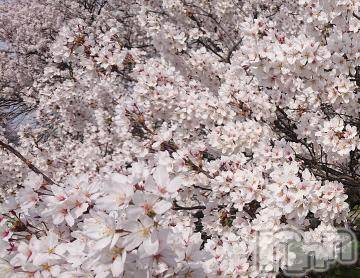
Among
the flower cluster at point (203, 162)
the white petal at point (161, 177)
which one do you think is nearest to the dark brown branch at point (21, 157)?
the flower cluster at point (203, 162)

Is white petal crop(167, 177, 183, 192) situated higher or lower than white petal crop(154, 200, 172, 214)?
higher

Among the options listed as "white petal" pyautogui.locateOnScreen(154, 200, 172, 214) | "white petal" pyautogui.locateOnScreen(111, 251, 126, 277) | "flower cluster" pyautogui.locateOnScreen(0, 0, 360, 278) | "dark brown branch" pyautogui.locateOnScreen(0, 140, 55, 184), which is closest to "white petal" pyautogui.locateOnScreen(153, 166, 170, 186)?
"flower cluster" pyautogui.locateOnScreen(0, 0, 360, 278)

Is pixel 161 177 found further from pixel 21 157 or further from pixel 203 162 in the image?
pixel 203 162

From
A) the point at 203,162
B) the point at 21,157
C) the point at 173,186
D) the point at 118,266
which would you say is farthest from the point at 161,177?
the point at 203,162

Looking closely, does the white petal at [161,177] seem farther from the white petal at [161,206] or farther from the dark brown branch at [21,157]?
the dark brown branch at [21,157]

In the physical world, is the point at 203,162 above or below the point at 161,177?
above

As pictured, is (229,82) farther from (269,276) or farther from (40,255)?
(40,255)

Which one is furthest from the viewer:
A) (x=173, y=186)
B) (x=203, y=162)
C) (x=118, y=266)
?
(x=203, y=162)

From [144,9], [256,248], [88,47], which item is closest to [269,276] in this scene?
[256,248]

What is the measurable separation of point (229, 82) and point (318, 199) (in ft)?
6.11

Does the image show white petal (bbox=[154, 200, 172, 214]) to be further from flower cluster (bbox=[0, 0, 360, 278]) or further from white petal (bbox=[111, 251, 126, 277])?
white petal (bbox=[111, 251, 126, 277])

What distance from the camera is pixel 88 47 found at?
530 centimetres

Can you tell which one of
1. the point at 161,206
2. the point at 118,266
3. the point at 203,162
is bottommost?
the point at 118,266

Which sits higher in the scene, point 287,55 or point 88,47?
point 88,47
